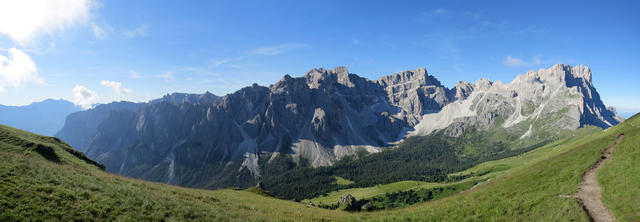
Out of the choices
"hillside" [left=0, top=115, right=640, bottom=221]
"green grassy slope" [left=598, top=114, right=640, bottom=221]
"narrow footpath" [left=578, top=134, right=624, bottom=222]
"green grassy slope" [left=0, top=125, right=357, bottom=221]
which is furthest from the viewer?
"green grassy slope" [left=598, top=114, right=640, bottom=221]

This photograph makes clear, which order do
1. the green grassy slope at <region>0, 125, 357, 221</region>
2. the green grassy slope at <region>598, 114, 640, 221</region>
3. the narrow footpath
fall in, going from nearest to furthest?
1. the green grassy slope at <region>0, 125, 357, 221</region>
2. the narrow footpath
3. the green grassy slope at <region>598, 114, 640, 221</region>

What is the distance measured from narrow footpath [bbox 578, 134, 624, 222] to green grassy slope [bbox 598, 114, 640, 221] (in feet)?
1.40

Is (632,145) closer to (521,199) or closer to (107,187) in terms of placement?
(521,199)

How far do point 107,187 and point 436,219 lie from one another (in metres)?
32.2

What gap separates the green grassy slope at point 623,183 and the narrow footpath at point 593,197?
0.43 meters

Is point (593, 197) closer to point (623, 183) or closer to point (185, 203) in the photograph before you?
point (623, 183)

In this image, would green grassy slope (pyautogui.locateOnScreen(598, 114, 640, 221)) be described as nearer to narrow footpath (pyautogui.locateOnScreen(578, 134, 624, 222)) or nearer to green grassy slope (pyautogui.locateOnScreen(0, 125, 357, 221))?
narrow footpath (pyautogui.locateOnScreen(578, 134, 624, 222))

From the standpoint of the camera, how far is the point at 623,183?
25.4 m

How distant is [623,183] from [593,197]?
17.2 ft

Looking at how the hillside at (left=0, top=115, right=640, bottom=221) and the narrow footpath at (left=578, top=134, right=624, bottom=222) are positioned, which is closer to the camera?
the hillside at (left=0, top=115, right=640, bottom=221)

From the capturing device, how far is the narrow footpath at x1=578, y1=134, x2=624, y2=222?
20219mm

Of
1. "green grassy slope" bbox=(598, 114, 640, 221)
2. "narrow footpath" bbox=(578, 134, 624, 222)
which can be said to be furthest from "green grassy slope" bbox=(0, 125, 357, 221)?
"green grassy slope" bbox=(598, 114, 640, 221)

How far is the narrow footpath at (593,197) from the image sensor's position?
20.2 metres

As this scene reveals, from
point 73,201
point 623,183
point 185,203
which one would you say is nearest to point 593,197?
point 623,183
